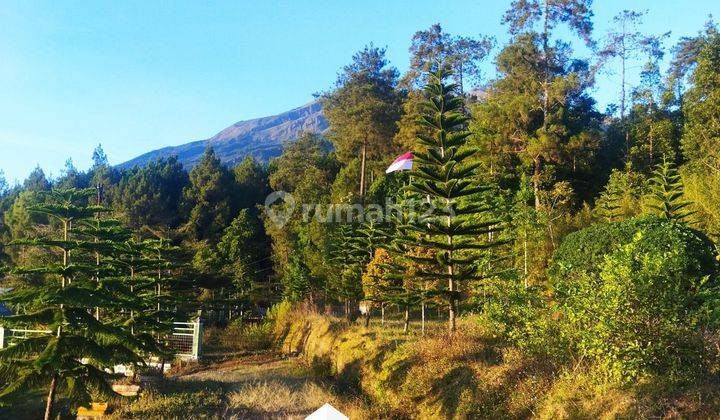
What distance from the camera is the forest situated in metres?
6.04

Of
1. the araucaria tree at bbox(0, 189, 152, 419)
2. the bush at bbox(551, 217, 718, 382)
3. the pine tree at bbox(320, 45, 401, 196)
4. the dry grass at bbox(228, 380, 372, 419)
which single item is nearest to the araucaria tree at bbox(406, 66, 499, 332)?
the dry grass at bbox(228, 380, 372, 419)

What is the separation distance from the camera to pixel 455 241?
13.1 metres

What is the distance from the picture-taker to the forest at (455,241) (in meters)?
6.04

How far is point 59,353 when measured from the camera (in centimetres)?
840

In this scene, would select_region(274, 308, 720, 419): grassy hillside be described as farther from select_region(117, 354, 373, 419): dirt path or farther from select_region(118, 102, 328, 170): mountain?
select_region(118, 102, 328, 170): mountain

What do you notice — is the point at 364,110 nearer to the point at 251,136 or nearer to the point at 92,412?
the point at 92,412

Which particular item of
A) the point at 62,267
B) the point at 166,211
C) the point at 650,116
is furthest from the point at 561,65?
the point at 166,211

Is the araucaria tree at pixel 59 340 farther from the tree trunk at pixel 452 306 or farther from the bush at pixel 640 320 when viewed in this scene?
the bush at pixel 640 320

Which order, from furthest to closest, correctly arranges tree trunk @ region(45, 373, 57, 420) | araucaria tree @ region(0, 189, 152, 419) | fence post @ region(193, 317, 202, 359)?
fence post @ region(193, 317, 202, 359)
tree trunk @ region(45, 373, 57, 420)
araucaria tree @ region(0, 189, 152, 419)

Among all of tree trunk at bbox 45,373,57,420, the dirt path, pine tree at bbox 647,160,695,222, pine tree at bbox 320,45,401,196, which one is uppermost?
pine tree at bbox 320,45,401,196

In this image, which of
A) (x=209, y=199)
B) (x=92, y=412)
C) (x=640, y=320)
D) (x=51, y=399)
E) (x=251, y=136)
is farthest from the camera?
(x=251, y=136)

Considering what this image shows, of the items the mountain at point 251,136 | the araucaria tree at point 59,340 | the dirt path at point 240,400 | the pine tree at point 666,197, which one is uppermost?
the mountain at point 251,136

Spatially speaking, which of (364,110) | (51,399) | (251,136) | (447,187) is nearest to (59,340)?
(51,399)

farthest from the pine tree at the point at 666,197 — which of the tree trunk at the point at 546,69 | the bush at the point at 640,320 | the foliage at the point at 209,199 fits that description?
the foliage at the point at 209,199
